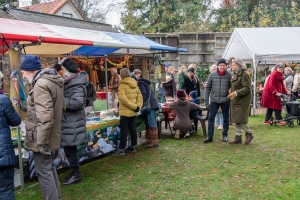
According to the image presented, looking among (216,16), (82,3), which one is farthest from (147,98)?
(82,3)

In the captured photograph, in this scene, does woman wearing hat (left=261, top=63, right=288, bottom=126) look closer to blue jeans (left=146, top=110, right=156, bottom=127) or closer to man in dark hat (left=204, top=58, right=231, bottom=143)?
man in dark hat (left=204, top=58, right=231, bottom=143)

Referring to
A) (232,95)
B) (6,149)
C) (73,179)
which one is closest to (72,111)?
(73,179)

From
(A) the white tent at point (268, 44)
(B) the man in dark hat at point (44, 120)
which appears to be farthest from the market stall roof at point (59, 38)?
(A) the white tent at point (268, 44)

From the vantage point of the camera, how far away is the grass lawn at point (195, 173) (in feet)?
13.4

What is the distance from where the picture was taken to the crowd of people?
3.17 m

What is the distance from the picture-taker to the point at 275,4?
23.1 metres

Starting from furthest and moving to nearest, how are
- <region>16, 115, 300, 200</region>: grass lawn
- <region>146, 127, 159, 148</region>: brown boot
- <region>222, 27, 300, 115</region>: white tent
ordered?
<region>222, 27, 300, 115</region>: white tent < <region>146, 127, 159, 148</region>: brown boot < <region>16, 115, 300, 200</region>: grass lawn

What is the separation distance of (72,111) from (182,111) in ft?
10.6

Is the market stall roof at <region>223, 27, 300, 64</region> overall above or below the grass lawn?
above

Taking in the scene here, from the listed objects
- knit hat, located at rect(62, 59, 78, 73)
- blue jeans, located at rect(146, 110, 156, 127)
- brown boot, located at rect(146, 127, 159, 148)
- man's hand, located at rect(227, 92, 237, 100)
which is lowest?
brown boot, located at rect(146, 127, 159, 148)

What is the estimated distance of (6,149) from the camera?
3.10 m

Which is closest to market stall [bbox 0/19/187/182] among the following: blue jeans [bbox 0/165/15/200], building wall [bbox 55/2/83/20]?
blue jeans [bbox 0/165/15/200]

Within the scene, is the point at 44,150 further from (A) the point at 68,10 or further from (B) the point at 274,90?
(A) the point at 68,10

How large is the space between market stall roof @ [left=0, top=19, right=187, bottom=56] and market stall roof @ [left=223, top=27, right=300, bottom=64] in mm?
3816
